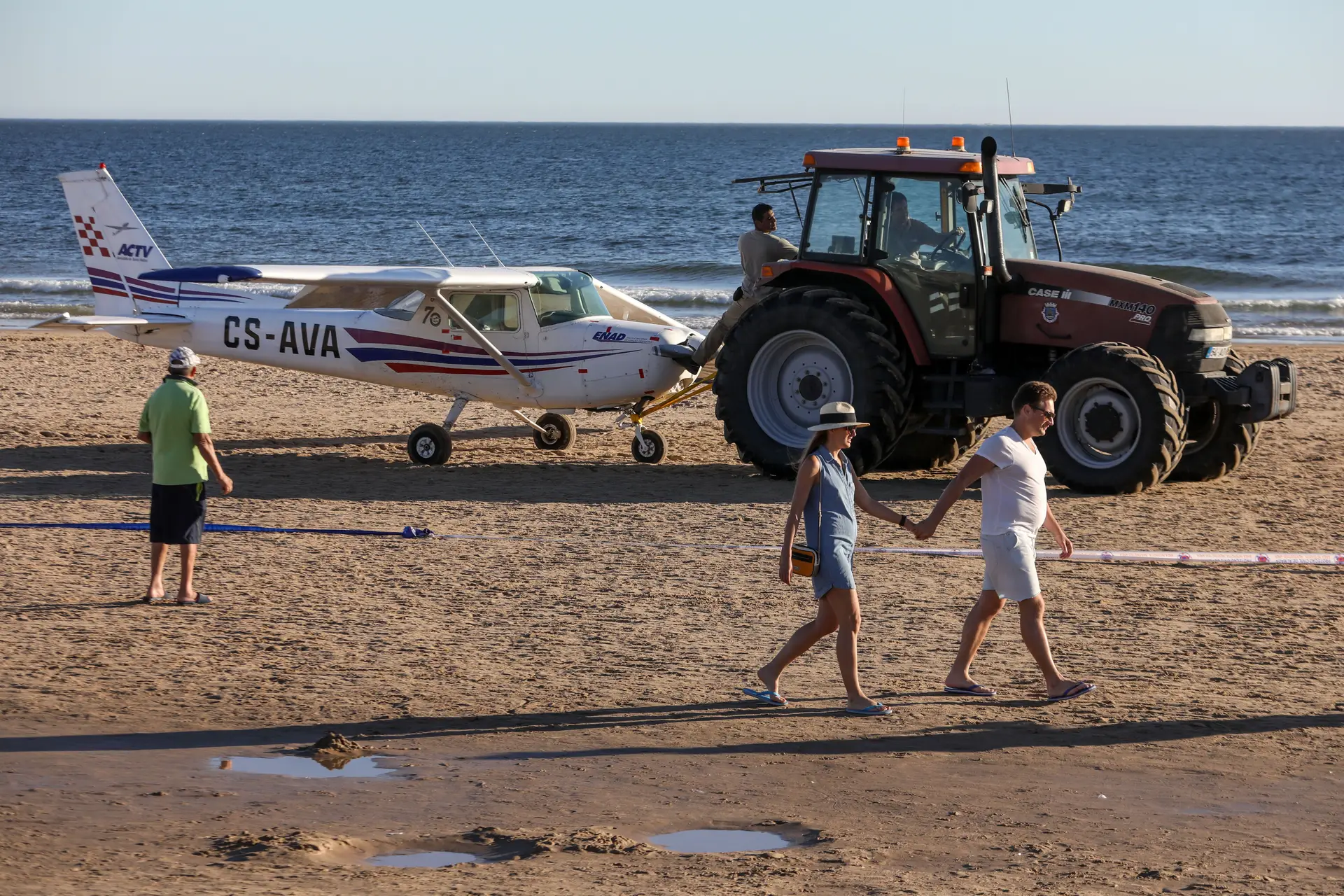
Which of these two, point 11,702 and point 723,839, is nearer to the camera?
point 723,839

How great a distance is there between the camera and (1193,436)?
40.0 feet

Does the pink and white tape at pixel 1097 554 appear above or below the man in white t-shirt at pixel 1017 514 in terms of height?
below

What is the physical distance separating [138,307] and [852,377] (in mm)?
6955

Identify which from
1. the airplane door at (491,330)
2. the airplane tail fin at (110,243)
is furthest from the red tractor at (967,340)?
the airplane tail fin at (110,243)

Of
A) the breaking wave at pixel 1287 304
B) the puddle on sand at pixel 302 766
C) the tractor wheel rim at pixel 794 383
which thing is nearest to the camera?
the puddle on sand at pixel 302 766

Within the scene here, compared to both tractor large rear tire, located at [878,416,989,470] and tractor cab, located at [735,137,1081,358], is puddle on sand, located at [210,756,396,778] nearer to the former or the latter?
tractor cab, located at [735,137,1081,358]

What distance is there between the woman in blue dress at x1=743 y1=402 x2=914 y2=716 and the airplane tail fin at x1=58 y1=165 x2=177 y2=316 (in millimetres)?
9776

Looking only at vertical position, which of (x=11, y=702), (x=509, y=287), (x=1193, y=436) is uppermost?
(x=509, y=287)

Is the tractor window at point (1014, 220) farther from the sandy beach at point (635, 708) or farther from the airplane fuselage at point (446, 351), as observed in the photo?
the airplane fuselage at point (446, 351)

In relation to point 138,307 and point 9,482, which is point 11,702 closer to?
point 9,482

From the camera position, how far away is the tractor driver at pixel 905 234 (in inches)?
479

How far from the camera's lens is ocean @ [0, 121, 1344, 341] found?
117 ft

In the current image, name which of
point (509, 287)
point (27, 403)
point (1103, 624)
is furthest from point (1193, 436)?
point (27, 403)

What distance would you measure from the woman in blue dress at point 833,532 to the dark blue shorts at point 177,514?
371cm
